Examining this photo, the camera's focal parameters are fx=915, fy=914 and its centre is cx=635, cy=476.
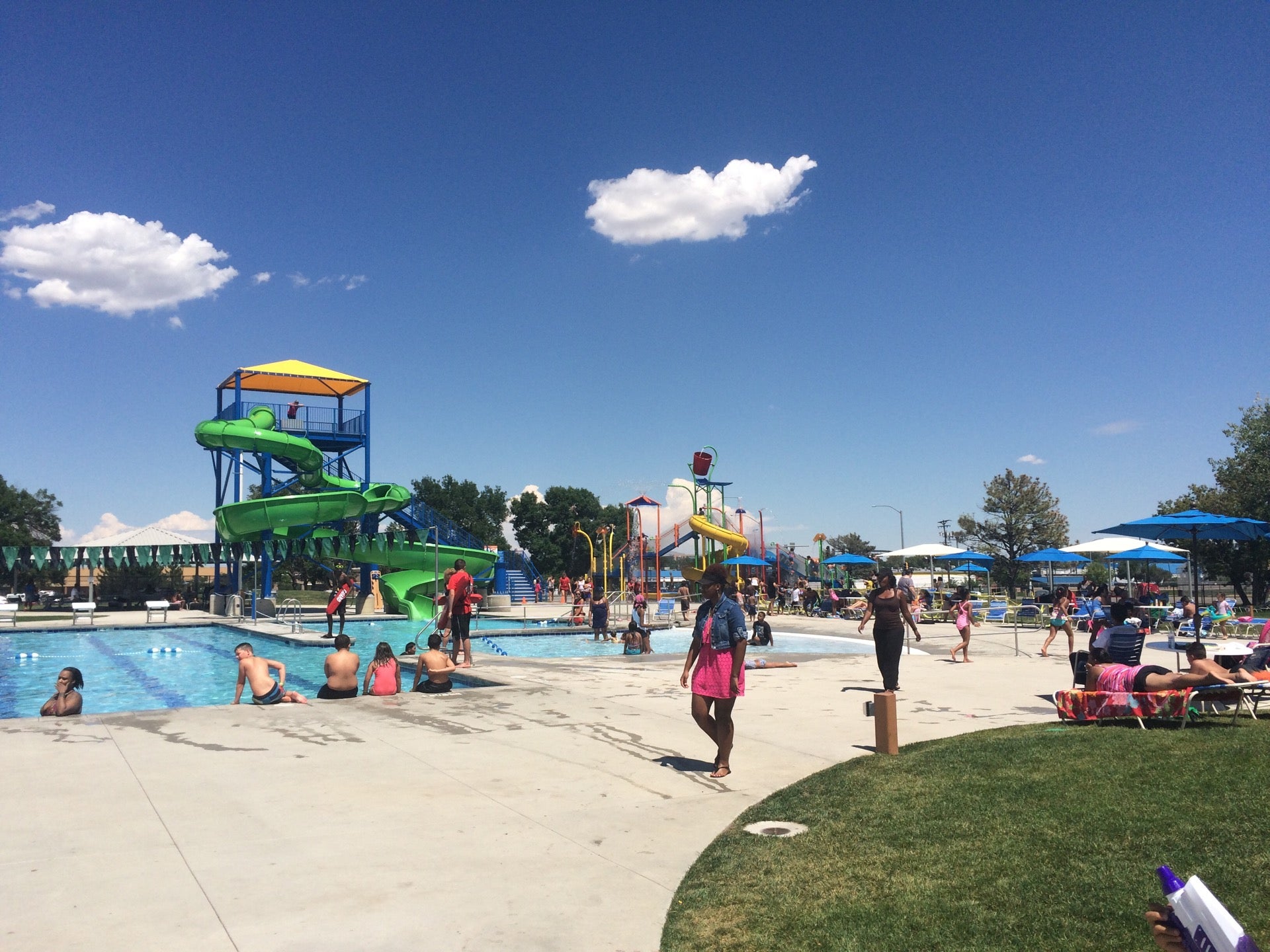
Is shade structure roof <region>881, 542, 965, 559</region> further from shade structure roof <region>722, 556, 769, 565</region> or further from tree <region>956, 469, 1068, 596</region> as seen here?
tree <region>956, 469, 1068, 596</region>

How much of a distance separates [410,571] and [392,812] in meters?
30.5

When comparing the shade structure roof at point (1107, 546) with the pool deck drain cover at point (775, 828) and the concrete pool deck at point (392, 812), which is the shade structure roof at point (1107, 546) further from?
the pool deck drain cover at point (775, 828)

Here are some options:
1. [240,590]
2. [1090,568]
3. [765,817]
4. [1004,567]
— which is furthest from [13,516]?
[1090,568]

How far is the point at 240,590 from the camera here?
34.8m

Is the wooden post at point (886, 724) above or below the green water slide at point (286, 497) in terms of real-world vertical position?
below

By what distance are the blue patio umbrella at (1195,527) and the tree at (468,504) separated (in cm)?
6892

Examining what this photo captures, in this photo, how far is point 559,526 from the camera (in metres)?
87.8

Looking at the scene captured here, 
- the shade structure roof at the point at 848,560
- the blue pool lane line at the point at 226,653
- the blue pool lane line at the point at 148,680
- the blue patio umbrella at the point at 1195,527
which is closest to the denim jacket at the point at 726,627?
the blue pool lane line at the point at 148,680

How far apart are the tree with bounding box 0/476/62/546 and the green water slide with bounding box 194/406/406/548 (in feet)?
110

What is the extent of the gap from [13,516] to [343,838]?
7055cm

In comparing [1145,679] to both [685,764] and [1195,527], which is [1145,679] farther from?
[1195,527]

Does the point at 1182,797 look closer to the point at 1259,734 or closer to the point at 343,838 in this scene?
the point at 1259,734

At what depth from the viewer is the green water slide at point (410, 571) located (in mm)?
34281

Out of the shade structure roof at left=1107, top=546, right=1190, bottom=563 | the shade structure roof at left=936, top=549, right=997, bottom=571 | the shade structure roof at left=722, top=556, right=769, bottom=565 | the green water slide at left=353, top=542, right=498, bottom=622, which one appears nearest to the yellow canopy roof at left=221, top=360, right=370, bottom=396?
the green water slide at left=353, top=542, right=498, bottom=622
